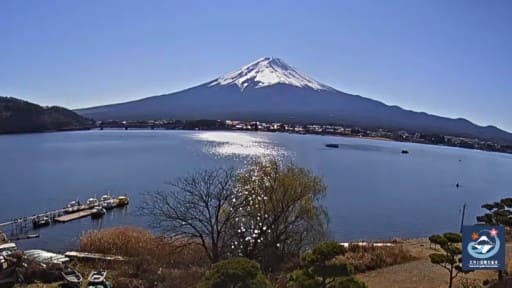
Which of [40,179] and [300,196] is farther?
[40,179]

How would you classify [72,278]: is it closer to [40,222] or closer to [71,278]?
[71,278]

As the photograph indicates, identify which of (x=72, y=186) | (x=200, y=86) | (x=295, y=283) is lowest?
(x=72, y=186)

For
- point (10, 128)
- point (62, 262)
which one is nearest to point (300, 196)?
point (62, 262)

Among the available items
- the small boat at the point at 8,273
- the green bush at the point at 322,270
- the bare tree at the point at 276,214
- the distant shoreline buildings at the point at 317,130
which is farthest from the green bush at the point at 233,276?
the distant shoreline buildings at the point at 317,130

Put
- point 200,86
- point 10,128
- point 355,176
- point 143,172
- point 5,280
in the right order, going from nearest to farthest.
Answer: point 5,280
point 143,172
point 355,176
point 10,128
point 200,86

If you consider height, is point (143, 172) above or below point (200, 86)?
below

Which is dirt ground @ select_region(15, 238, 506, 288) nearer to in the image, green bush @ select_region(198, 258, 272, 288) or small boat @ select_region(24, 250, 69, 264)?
small boat @ select_region(24, 250, 69, 264)

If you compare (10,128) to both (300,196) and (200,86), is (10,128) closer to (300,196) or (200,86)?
(300,196)

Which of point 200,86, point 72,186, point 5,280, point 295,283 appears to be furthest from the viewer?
point 200,86
